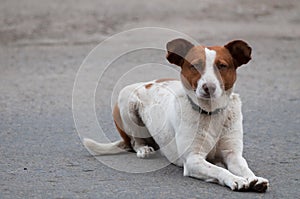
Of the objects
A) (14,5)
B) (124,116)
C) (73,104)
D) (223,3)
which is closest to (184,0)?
(223,3)

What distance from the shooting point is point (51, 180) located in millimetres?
5605

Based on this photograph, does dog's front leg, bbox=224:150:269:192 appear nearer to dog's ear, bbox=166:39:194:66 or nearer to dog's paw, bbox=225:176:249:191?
dog's paw, bbox=225:176:249:191

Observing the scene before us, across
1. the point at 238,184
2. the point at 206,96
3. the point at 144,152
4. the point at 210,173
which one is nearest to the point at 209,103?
the point at 206,96

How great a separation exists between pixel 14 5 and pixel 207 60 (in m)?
11.2

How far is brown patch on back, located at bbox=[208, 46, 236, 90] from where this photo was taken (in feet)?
17.8

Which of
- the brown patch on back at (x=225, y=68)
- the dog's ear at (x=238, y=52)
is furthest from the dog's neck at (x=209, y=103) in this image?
the dog's ear at (x=238, y=52)

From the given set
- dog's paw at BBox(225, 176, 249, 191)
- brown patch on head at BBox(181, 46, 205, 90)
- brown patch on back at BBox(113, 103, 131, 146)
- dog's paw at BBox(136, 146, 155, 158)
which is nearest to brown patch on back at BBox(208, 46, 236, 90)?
brown patch on head at BBox(181, 46, 205, 90)

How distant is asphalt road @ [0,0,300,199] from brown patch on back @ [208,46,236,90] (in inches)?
28.9

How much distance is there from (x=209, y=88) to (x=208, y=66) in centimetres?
18

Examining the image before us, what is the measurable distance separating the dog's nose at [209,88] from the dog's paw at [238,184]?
62 cm

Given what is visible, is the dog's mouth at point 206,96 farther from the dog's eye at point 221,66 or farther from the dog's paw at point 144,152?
the dog's paw at point 144,152

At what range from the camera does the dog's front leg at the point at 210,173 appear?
5.09 metres

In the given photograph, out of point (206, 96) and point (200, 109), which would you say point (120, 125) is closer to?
point (200, 109)

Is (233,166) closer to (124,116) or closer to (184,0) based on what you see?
(124,116)
